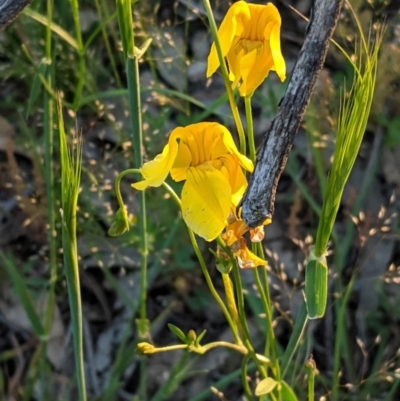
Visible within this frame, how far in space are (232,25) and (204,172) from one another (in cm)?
21

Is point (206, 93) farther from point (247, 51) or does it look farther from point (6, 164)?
point (247, 51)

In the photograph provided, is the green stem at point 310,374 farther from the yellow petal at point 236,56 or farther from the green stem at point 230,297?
the yellow petal at point 236,56

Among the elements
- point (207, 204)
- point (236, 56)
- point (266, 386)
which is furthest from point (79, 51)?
point (266, 386)

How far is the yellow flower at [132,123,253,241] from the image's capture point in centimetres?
88

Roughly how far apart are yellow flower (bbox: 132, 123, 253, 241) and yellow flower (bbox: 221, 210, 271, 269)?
0.02m

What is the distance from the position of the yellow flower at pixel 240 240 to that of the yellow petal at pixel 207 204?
3 cm

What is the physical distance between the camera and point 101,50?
7.09 feet

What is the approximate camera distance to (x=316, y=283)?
932mm

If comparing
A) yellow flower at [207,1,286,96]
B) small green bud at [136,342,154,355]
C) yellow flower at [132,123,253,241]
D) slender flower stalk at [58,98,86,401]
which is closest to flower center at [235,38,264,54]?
yellow flower at [207,1,286,96]

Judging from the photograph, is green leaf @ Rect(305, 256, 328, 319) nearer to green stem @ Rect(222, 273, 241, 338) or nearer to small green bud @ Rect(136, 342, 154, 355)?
green stem @ Rect(222, 273, 241, 338)

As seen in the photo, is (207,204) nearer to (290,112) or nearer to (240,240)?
(240,240)

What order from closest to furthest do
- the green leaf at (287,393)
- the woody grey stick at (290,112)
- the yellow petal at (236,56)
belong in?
the woody grey stick at (290,112) < the yellow petal at (236,56) < the green leaf at (287,393)

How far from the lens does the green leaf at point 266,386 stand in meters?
1.01

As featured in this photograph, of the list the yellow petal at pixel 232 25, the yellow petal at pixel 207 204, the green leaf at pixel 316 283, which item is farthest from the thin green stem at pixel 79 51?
the green leaf at pixel 316 283
